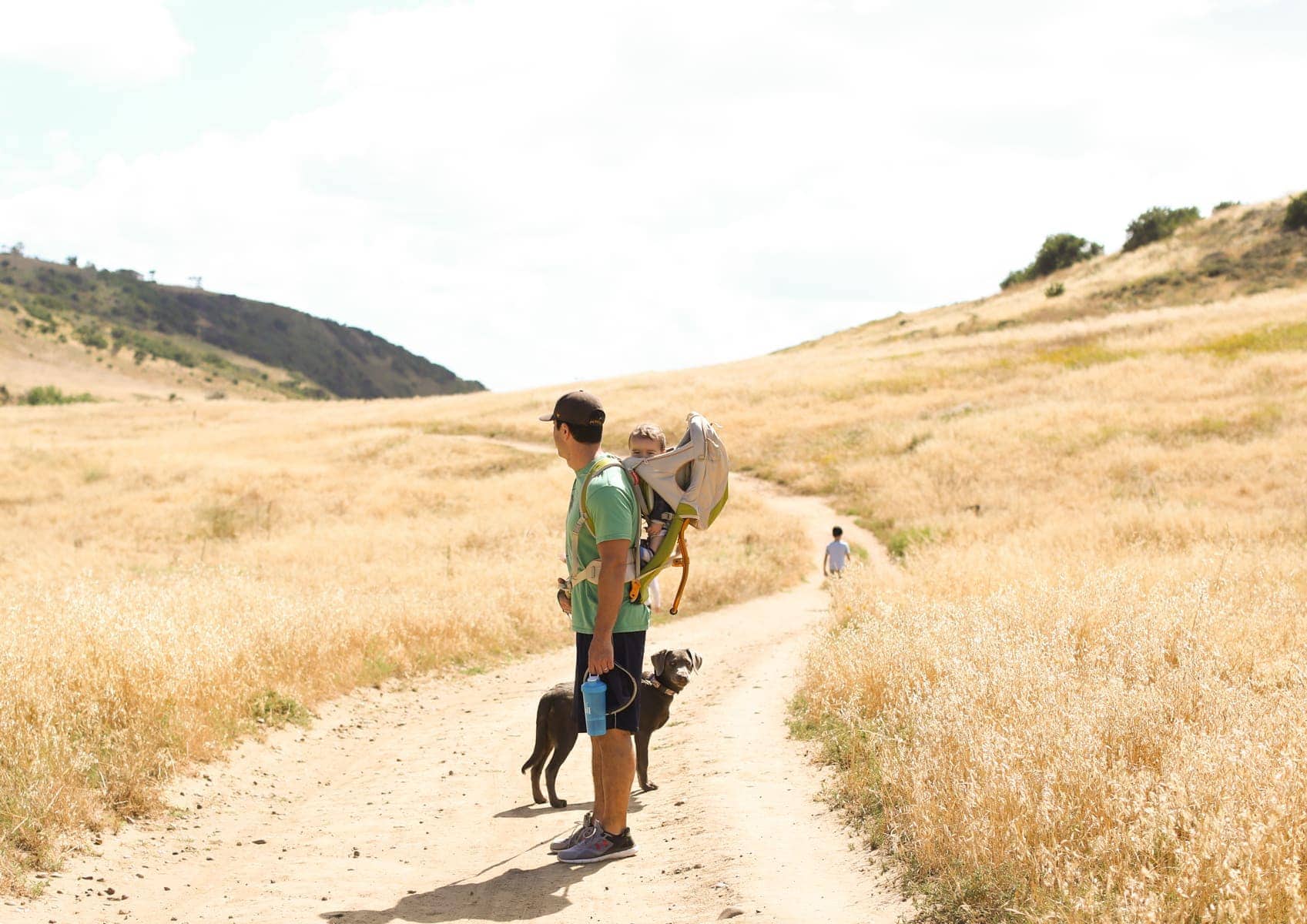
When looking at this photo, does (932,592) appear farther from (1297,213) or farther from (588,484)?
(1297,213)

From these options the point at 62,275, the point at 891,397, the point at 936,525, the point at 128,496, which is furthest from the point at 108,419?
the point at 62,275

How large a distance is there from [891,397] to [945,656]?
30955mm

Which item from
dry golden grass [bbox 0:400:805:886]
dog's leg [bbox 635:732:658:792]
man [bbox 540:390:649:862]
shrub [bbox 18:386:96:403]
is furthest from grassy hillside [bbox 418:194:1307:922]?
shrub [bbox 18:386:96:403]

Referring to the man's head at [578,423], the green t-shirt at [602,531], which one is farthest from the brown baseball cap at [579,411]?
the green t-shirt at [602,531]

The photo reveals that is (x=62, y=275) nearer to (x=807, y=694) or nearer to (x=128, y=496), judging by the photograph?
(x=128, y=496)

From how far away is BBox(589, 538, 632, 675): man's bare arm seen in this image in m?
5.16

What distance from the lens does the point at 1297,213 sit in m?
58.8

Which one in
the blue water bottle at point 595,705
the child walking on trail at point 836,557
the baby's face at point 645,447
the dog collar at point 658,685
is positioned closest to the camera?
the blue water bottle at point 595,705

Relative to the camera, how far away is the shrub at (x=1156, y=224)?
72062 mm

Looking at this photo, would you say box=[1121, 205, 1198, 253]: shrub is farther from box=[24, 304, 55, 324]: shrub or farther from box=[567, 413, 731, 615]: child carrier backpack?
box=[24, 304, 55, 324]: shrub

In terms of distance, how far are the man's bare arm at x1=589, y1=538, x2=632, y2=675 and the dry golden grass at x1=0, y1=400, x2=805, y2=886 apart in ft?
10.9

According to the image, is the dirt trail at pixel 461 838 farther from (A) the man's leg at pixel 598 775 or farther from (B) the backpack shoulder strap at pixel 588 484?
(B) the backpack shoulder strap at pixel 588 484

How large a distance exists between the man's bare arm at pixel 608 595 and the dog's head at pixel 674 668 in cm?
170

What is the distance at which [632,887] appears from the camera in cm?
523
